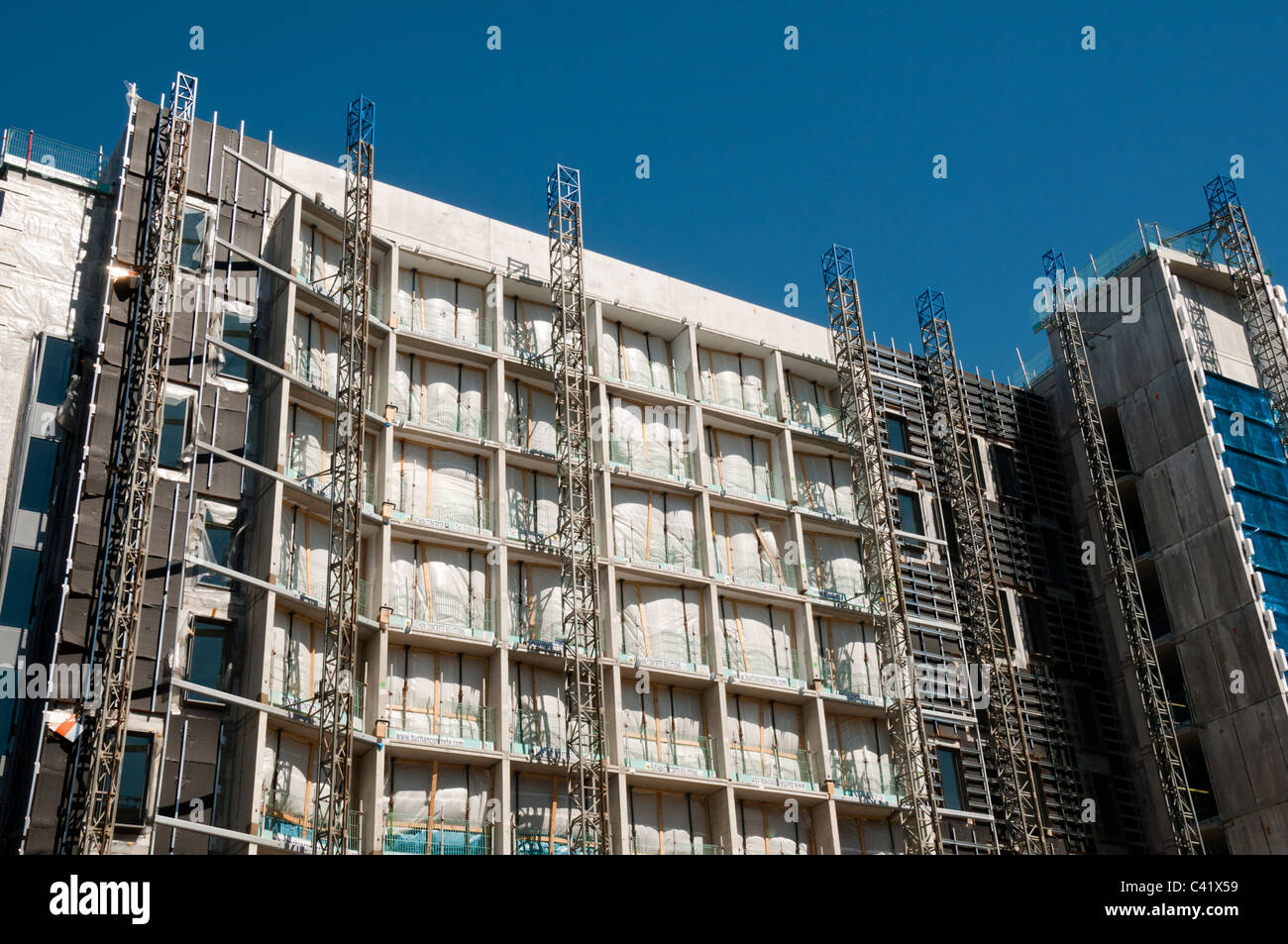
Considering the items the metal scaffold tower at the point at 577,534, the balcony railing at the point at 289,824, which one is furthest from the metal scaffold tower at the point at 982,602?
the balcony railing at the point at 289,824

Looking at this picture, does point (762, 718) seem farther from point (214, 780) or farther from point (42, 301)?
point (42, 301)

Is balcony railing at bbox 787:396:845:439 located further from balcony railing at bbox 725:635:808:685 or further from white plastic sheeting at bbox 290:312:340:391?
white plastic sheeting at bbox 290:312:340:391

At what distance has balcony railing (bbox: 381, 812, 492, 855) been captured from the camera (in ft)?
150

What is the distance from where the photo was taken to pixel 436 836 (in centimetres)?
4653

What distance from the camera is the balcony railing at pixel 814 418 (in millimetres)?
63938

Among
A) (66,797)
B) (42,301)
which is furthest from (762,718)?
(42,301)

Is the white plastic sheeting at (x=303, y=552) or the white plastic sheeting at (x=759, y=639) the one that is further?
the white plastic sheeting at (x=759, y=639)

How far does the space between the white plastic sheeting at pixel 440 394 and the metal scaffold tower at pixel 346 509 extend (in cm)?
263

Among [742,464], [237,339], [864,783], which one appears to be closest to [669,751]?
[864,783]

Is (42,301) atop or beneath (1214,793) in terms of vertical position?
atop

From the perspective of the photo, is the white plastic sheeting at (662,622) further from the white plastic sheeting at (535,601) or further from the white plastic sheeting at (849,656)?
the white plastic sheeting at (849,656)

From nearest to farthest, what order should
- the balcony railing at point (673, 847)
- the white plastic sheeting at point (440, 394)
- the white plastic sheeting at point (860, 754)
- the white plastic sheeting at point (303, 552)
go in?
the white plastic sheeting at point (303, 552) < the balcony railing at point (673, 847) < the white plastic sheeting at point (440, 394) < the white plastic sheeting at point (860, 754)
